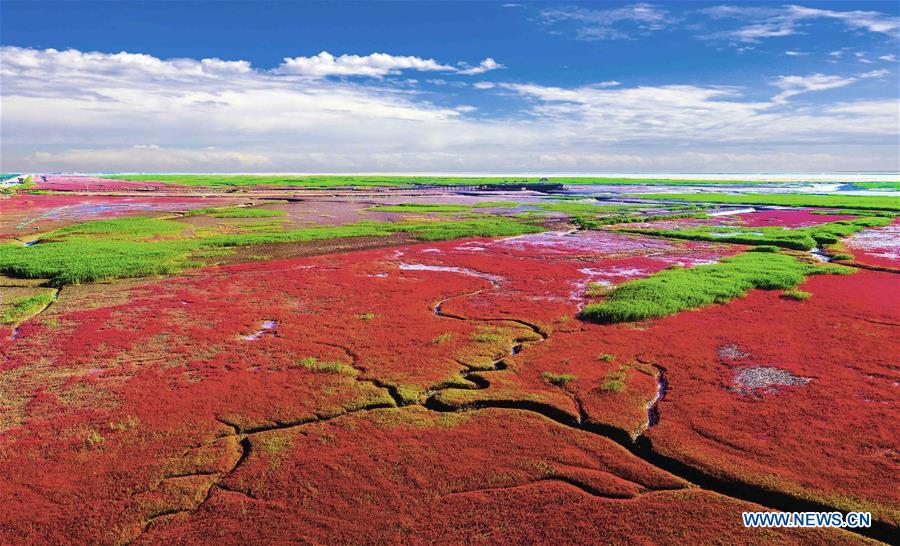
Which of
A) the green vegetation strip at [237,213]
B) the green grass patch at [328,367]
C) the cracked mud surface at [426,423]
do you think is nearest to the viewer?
the cracked mud surface at [426,423]

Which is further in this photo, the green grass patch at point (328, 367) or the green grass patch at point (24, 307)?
the green grass patch at point (24, 307)

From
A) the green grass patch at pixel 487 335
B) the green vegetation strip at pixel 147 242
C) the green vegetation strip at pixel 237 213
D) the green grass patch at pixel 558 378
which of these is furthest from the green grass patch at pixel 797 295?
the green vegetation strip at pixel 237 213

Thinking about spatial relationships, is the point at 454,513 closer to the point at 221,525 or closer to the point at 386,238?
the point at 221,525

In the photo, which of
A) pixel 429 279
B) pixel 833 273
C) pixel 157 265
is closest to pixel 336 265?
pixel 429 279

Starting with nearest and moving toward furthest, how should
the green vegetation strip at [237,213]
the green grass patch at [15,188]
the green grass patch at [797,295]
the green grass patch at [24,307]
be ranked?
the green grass patch at [24,307] → the green grass patch at [797,295] → the green vegetation strip at [237,213] → the green grass patch at [15,188]

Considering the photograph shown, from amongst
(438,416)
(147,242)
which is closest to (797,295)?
(438,416)

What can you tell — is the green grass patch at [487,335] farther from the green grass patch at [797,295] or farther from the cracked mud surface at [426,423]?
the green grass patch at [797,295]
